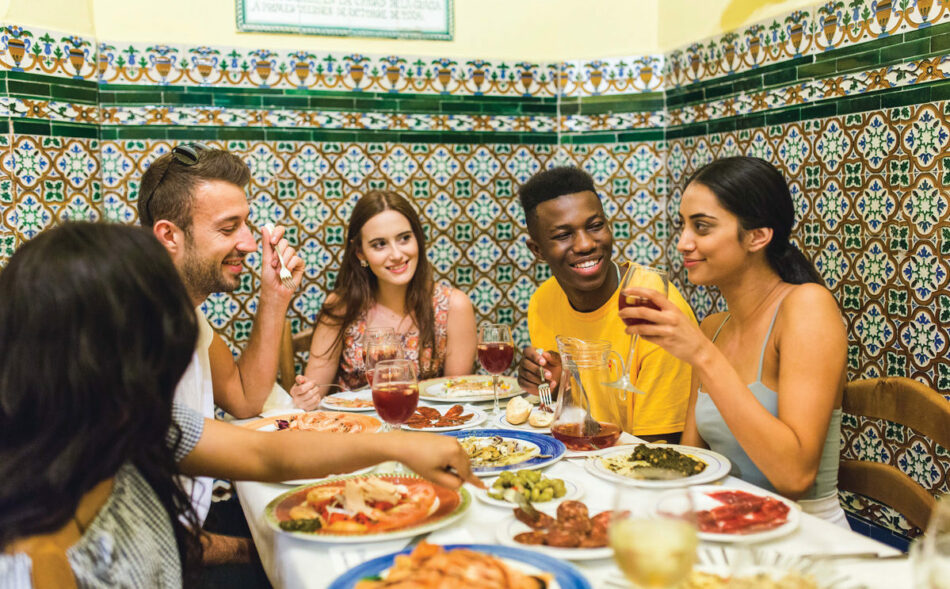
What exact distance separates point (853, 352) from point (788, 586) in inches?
87.9

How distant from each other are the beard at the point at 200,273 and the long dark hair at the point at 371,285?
0.74 meters

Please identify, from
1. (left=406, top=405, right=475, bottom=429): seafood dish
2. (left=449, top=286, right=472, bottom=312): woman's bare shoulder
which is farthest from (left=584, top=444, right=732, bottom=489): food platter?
(left=449, top=286, right=472, bottom=312): woman's bare shoulder

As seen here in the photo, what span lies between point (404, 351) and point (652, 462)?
5.58ft

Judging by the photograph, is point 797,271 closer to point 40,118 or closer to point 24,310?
point 24,310

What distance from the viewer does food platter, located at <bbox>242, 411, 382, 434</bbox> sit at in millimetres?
1981

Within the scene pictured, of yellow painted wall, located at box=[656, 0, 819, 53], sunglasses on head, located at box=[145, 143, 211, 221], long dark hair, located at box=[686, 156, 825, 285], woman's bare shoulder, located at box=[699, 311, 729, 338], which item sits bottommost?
woman's bare shoulder, located at box=[699, 311, 729, 338]

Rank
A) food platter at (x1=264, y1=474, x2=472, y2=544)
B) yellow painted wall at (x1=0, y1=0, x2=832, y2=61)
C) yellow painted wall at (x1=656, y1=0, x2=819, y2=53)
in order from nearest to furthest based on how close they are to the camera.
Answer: food platter at (x1=264, y1=474, x2=472, y2=544) → yellow painted wall at (x1=656, y1=0, x2=819, y2=53) → yellow painted wall at (x1=0, y1=0, x2=832, y2=61)

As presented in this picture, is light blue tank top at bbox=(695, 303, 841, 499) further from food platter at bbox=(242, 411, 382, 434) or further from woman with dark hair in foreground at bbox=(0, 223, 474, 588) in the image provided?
woman with dark hair in foreground at bbox=(0, 223, 474, 588)

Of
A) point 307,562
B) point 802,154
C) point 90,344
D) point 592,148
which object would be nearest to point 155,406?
point 90,344

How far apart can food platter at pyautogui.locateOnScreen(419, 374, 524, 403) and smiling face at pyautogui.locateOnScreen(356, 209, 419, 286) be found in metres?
0.66

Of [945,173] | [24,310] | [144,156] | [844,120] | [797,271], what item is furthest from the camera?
[144,156]

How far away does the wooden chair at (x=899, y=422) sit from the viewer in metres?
1.68

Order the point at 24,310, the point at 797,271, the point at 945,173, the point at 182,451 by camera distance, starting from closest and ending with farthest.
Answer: the point at 24,310 → the point at 182,451 → the point at 797,271 → the point at 945,173

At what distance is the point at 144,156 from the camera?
3.52 m
